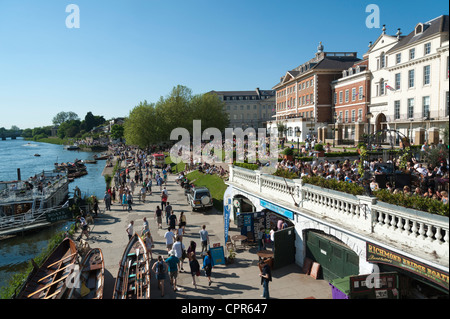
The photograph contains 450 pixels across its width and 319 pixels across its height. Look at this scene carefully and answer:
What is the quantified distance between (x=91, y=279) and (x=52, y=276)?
176cm

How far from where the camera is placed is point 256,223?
15234 millimetres

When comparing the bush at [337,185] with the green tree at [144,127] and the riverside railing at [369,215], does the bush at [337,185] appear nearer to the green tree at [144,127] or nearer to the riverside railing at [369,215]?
the riverside railing at [369,215]

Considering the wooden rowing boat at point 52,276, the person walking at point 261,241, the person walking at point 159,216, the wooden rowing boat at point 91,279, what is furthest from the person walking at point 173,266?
the person walking at point 159,216

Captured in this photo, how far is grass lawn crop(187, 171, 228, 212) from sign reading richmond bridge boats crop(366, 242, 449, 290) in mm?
15122

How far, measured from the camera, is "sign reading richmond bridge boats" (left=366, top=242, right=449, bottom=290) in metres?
6.64

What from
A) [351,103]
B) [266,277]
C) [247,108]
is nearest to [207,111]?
[351,103]

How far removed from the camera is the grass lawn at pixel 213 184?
948 inches

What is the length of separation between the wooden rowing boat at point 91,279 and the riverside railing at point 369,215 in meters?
8.04

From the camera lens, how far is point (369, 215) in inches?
348

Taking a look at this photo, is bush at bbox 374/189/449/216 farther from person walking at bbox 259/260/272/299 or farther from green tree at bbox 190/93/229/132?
green tree at bbox 190/93/229/132

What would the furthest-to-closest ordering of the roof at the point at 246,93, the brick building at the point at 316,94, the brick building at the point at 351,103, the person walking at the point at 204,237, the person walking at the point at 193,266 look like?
the roof at the point at 246,93 → the brick building at the point at 316,94 → the brick building at the point at 351,103 → the person walking at the point at 204,237 → the person walking at the point at 193,266

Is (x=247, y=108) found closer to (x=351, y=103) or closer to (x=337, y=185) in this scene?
(x=351, y=103)
